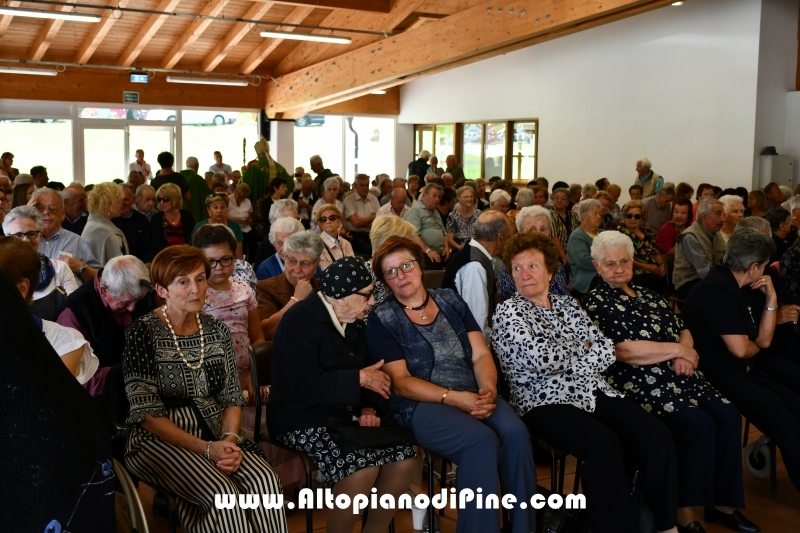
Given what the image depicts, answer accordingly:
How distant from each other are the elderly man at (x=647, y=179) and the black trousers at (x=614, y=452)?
8619 mm

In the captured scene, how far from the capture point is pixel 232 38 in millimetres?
14727

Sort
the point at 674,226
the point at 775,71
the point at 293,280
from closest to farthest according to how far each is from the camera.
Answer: the point at 293,280
the point at 674,226
the point at 775,71

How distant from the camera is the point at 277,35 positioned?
40.3 ft

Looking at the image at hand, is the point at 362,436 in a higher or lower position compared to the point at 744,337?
lower

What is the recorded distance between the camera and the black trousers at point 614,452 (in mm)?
2967

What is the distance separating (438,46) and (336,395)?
9302mm

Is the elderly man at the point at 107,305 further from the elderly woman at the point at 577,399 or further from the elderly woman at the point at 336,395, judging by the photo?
the elderly woman at the point at 577,399

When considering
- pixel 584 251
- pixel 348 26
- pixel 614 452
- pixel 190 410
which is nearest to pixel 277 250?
pixel 190 410

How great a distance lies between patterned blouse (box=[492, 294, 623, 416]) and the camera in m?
3.20

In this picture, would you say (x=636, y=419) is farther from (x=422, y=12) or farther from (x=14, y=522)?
(x=422, y=12)

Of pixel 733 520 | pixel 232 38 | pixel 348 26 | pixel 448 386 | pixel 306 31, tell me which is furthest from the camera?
pixel 232 38

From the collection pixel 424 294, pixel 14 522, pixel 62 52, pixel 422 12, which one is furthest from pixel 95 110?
pixel 14 522

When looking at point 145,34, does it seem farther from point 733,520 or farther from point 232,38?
point 733,520

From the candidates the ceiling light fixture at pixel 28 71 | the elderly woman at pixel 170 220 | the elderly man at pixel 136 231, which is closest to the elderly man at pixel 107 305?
the elderly man at pixel 136 231
